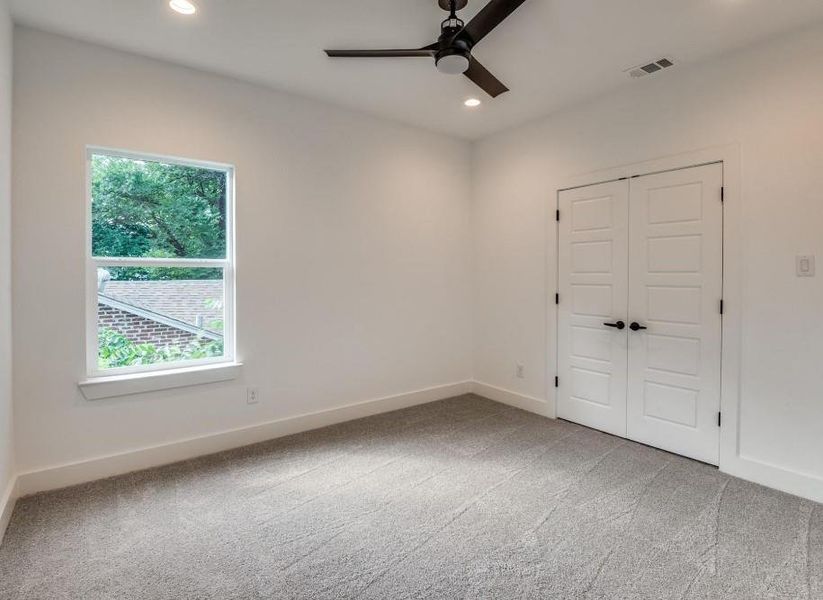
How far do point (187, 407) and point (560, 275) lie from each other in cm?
315

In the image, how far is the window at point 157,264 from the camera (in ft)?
9.12

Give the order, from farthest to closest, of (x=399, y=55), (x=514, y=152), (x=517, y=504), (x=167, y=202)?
(x=514, y=152) → (x=167, y=202) → (x=517, y=504) → (x=399, y=55)

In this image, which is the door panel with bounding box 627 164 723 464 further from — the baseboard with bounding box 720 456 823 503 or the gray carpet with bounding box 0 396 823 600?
the gray carpet with bounding box 0 396 823 600

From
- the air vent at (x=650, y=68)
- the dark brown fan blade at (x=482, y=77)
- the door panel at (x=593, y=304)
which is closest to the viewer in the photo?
the dark brown fan blade at (x=482, y=77)

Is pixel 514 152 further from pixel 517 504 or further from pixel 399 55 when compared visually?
pixel 517 504

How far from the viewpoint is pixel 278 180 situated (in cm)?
338

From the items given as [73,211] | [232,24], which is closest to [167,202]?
[73,211]

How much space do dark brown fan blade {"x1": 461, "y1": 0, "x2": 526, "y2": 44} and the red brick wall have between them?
265cm

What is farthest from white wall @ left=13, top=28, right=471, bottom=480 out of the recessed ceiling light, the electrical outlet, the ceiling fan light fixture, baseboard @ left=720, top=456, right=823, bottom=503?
baseboard @ left=720, top=456, right=823, bottom=503

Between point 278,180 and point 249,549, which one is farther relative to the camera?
point 278,180

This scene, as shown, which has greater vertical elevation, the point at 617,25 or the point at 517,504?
the point at 617,25

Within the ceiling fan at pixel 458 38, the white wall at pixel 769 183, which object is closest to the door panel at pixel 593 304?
the white wall at pixel 769 183

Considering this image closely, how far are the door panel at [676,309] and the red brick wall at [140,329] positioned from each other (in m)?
3.36

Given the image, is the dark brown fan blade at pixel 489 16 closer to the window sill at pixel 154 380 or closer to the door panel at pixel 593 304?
the door panel at pixel 593 304
